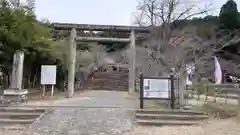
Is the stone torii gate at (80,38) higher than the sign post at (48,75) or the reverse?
higher

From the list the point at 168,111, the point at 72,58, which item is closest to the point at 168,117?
the point at 168,111

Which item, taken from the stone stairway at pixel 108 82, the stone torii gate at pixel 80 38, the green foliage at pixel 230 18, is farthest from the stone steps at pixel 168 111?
the green foliage at pixel 230 18

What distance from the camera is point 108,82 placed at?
3056 cm

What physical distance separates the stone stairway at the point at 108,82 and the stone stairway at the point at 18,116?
18.7 m

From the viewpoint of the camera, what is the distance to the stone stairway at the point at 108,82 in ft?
96.4

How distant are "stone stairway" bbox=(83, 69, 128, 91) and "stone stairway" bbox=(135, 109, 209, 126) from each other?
60.5 ft

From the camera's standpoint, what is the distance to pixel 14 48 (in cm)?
1438

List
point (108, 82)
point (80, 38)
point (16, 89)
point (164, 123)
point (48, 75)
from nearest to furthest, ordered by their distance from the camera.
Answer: point (164, 123)
point (16, 89)
point (48, 75)
point (80, 38)
point (108, 82)

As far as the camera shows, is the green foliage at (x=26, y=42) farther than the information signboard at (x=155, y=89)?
Yes

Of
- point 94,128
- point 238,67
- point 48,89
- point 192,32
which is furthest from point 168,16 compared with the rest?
point 94,128

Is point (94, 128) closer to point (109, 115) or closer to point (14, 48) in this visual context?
point (109, 115)

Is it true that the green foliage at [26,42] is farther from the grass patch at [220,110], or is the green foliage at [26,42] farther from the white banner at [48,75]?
the grass patch at [220,110]

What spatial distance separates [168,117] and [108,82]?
21.0 metres

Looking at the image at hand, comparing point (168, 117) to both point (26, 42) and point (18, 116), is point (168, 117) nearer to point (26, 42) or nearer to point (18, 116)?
point (18, 116)
